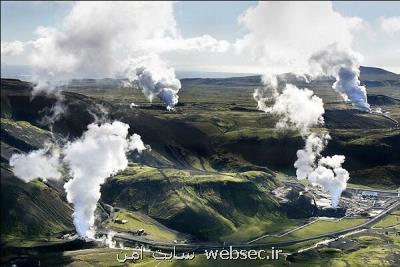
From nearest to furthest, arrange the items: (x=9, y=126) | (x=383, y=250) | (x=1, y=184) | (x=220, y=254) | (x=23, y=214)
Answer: (x=1, y=184) → (x=23, y=214) → (x=220, y=254) → (x=383, y=250) → (x=9, y=126)

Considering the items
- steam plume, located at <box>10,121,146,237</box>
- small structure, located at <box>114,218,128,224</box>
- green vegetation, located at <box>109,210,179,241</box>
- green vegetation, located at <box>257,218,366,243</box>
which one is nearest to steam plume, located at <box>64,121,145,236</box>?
steam plume, located at <box>10,121,146,237</box>

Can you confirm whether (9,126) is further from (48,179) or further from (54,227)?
(54,227)

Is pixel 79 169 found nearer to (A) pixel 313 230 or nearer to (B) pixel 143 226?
(B) pixel 143 226

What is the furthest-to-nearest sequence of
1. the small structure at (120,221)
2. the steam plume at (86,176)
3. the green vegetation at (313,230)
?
the green vegetation at (313,230) → the small structure at (120,221) → the steam plume at (86,176)

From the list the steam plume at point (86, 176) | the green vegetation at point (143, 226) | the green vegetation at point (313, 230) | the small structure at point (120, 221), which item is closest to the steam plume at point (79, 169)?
the steam plume at point (86, 176)

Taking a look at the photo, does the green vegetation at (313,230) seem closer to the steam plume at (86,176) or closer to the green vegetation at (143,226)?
the green vegetation at (143,226)

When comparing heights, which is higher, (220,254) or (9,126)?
(9,126)

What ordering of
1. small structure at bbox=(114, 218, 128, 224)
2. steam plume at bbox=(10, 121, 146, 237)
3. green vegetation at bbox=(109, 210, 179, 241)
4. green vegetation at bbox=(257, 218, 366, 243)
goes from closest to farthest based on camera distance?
1. steam plume at bbox=(10, 121, 146, 237)
2. green vegetation at bbox=(109, 210, 179, 241)
3. small structure at bbox=(114, 218, 128, 224)
4. green vegetation at bbox=(257, 218, 366, 243)

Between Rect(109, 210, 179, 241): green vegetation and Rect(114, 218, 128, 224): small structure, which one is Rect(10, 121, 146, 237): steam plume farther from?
Rect(109, 210, 179, 241): green vegetation

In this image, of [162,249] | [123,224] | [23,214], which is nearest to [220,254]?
[162,249]

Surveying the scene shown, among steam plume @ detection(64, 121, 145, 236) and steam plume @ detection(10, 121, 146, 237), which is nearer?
steam plume @ detection(10, 121, 146, 237)

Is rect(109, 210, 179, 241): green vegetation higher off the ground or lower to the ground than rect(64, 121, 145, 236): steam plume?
lower
